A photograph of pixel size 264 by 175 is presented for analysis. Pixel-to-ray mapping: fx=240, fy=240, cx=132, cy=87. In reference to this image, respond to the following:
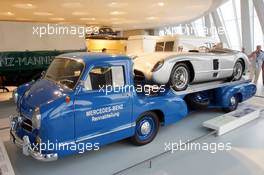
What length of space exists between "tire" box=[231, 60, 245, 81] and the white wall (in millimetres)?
5022

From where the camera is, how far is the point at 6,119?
5.09m

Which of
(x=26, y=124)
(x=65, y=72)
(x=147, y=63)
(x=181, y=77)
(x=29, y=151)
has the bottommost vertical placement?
(x=29, y=151)

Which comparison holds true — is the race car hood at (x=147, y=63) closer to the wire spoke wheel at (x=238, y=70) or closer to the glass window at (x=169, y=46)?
the glass window at (x=169, y=46)

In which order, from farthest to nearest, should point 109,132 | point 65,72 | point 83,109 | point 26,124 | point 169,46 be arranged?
point 169,46 < point 65,72 < point 109,132 < point 26,124 < point 83,109

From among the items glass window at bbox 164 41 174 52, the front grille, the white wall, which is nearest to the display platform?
the front grille

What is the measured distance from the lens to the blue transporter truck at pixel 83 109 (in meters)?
2.81

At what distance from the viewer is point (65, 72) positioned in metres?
3.37

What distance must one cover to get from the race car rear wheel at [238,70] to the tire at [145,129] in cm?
277

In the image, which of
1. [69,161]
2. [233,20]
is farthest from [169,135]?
[233,20]

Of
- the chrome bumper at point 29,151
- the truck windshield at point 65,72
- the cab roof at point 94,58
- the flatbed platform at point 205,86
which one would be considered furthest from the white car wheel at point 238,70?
the chrome bumper at point 29,151

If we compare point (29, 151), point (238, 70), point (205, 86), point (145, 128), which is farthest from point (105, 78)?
point (238, 70)

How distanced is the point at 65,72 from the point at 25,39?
4464 millimetres

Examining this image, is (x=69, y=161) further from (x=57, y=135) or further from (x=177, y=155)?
(x=177, y=155)

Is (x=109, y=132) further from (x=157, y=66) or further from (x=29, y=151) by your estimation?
(x=157, y=66)
